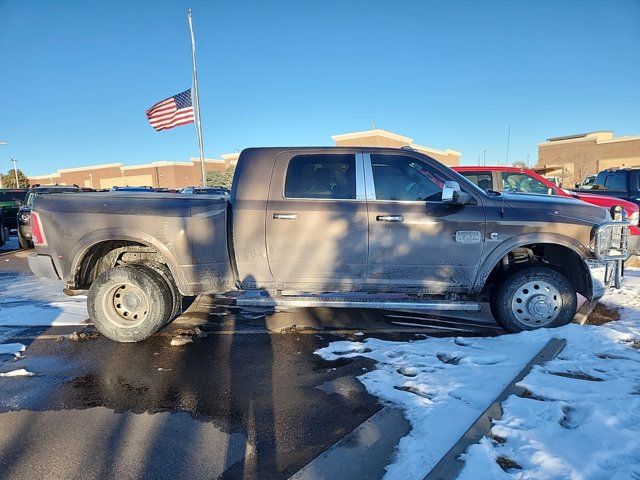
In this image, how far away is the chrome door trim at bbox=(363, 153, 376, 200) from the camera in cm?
448

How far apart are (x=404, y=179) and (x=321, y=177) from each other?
0.92 m

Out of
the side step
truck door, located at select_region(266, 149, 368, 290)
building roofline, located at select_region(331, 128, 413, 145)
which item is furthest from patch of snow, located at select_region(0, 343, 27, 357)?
building roofline, located at select_region(331, 128, 413, 145)

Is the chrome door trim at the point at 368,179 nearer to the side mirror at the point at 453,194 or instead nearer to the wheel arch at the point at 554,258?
the side mirror at the point at 453,194

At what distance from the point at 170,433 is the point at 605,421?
289cm

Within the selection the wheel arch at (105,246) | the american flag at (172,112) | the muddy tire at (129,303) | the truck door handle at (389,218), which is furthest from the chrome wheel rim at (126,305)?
the american flag at (172,112)

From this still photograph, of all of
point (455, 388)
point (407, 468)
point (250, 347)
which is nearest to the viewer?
point (407, 468)

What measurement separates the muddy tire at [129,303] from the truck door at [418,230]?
232 centimetres

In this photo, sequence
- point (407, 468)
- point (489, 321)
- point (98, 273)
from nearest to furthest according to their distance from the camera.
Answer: point (407, 468) < point (98, 273) < point (489, 321)

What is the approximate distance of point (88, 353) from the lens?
4.32 metres

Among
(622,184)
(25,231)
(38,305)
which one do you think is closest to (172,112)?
(25,231)

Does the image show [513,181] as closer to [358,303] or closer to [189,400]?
[358,303]

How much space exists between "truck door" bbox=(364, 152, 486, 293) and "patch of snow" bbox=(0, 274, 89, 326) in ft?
13.0

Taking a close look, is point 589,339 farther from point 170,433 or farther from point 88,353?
point 88,353

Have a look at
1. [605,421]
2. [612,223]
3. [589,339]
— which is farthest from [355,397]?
[612,223]
